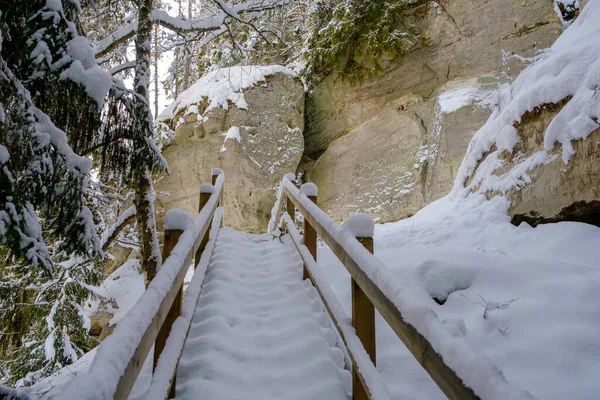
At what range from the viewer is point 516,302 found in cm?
264

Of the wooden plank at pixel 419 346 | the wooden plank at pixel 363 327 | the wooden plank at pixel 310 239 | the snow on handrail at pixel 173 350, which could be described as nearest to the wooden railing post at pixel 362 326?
the wooden plank at pixel 363 327

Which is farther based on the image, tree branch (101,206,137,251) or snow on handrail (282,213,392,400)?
tree branch (101,206,137,251)

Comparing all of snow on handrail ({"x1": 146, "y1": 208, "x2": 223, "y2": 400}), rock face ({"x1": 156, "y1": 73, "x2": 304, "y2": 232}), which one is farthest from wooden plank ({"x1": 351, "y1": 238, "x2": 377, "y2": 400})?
rock face ({"x1": 156, "y1": 73, "x2": 304, "y2": 232})

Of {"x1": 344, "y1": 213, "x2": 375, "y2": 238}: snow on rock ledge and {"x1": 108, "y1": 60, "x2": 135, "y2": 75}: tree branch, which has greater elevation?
{"x1": 108, "y1": 60, "x2": 135, "y2": 75}: tree branch

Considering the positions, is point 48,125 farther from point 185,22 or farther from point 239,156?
point 239,156

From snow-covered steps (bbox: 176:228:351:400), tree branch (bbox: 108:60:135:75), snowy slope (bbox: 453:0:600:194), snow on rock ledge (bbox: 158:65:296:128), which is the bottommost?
snow-covered steps (bbox: 176:228:351:400)

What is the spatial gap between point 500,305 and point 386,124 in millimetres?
9642

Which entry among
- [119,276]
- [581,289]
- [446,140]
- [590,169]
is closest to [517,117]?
[590,169]

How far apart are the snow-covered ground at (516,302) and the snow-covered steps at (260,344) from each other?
0.35 meters

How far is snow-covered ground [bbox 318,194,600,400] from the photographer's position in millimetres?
2008

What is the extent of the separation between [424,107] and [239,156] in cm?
598

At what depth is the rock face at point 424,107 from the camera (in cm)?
975

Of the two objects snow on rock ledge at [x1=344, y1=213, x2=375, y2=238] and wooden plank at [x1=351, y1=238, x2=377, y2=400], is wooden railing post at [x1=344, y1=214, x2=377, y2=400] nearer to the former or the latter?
wooden plank at [x1=351, y1=238, x2=377, y2=400]

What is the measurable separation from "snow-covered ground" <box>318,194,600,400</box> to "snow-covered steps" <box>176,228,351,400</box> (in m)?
0.35
